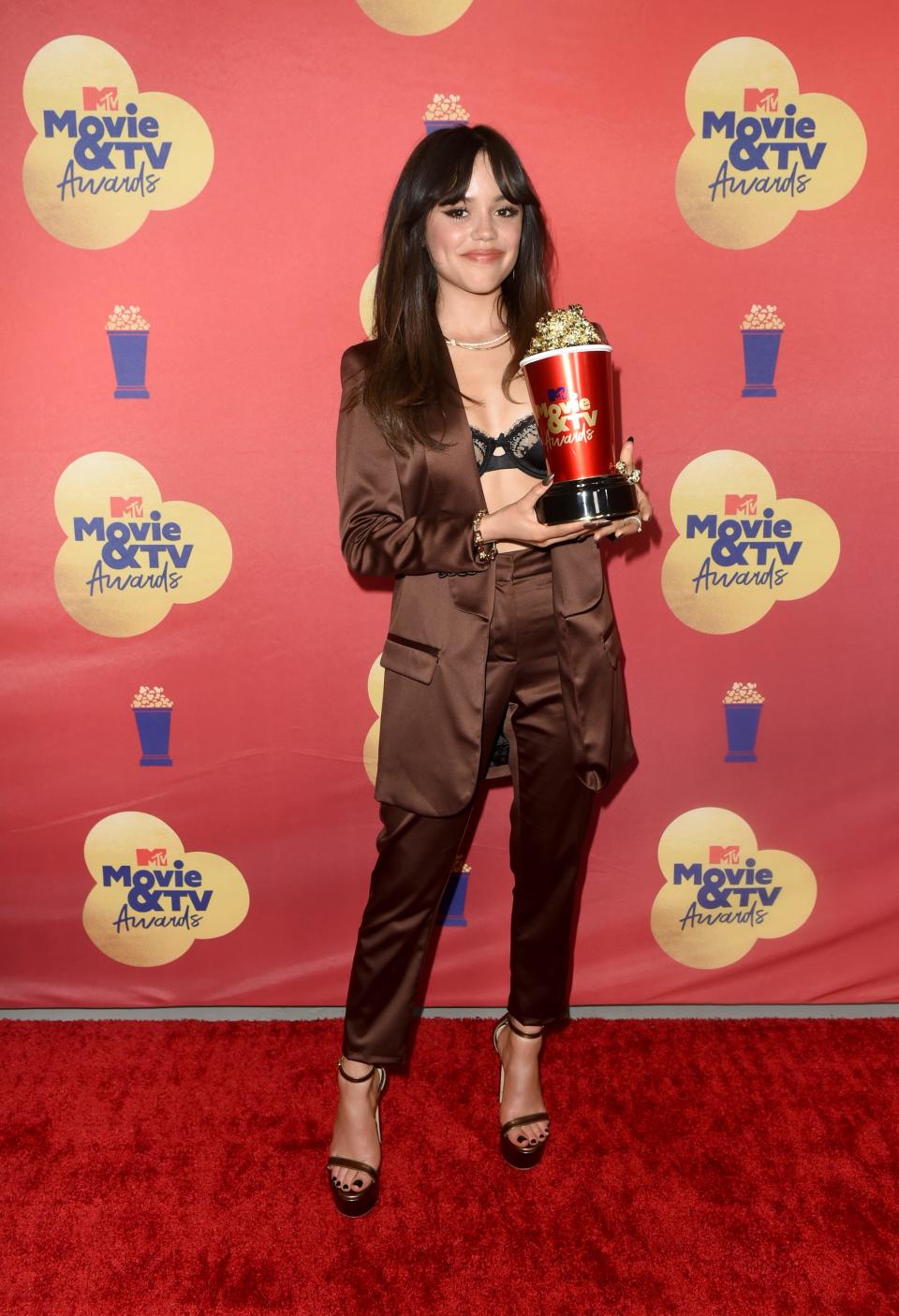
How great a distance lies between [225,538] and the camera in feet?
7.34

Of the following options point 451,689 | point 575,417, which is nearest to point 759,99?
point 575,417

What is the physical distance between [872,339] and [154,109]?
160 cm

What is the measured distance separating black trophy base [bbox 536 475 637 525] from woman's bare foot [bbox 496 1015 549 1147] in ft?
3.82

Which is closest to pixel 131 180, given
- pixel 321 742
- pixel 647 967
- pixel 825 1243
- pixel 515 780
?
pixel 321 742

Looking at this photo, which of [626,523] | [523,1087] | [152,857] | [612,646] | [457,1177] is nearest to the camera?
[626,523]

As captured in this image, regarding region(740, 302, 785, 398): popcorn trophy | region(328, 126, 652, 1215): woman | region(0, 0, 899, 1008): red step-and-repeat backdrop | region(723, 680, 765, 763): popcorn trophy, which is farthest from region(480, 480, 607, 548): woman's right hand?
region(723, 680, 765, 763): popcorn trophy

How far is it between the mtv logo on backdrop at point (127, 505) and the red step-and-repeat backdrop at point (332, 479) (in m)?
0.02

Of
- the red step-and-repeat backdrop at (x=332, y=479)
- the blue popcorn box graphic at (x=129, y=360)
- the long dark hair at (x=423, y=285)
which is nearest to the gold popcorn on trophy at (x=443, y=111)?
the red step-and-repeat backdrop at (x=332, y=479)

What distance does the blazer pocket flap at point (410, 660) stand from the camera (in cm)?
178

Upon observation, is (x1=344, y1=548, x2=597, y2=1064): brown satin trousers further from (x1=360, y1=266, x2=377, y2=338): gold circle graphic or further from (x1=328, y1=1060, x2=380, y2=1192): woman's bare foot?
(x1=360, y1=266, x2=377, y2=338): gold circle graphic

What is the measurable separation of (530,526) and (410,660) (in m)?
0.37

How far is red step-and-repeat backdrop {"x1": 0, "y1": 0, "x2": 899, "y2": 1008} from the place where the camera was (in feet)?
6.61

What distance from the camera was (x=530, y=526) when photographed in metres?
1.57

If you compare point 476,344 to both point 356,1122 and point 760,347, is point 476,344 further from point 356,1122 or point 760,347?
point 356,1122
